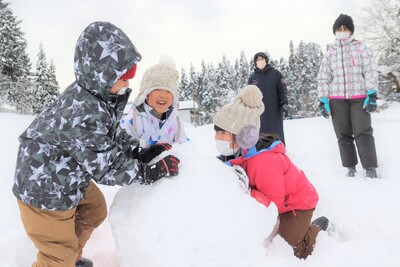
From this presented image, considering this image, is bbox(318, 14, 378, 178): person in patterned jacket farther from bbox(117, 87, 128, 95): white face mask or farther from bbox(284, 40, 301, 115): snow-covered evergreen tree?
bbox(284, 40, 301, 115): snow-covered evergreen tree

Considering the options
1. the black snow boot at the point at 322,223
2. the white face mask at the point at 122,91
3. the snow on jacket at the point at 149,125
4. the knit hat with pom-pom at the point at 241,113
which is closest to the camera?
the white face mask at the point at 122,91

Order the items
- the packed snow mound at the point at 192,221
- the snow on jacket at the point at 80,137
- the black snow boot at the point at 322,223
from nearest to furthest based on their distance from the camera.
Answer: the packed snow mound at the point at 192,221
the snow on jacket at the point at 80,137
the black snow boot at the point at 322,223

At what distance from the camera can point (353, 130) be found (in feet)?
14.4

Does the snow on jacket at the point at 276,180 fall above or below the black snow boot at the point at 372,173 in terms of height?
above

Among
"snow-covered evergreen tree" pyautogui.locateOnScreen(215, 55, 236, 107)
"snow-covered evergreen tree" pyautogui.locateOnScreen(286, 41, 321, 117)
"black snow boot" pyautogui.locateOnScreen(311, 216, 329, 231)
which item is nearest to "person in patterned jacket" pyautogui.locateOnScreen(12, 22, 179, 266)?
Answer: "black snow boot" pyautogui.locateOnScreen(311, 216, 329, 231)

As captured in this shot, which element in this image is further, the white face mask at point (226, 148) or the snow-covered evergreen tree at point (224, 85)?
the snow-covered evergreen tree at point (224, 85)

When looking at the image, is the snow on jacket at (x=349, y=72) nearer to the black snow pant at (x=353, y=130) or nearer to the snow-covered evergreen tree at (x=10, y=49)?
the black snow pant at (x=353, y=130)

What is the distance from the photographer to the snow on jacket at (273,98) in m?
5.75

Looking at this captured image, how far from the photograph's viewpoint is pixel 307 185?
2693mm

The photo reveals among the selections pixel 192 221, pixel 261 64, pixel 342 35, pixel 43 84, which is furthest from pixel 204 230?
pixel 43 84

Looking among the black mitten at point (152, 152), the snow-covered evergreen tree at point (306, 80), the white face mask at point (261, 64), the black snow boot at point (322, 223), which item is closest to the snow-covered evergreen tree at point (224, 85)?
the snow-covered evergreen tree at point (306, 80)

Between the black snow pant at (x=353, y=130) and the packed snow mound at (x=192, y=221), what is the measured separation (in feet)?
8.85

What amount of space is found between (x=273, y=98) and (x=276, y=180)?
3606 mm

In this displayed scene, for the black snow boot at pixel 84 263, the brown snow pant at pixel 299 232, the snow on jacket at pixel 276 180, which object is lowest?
the brown snow pant at pixel 299 232
